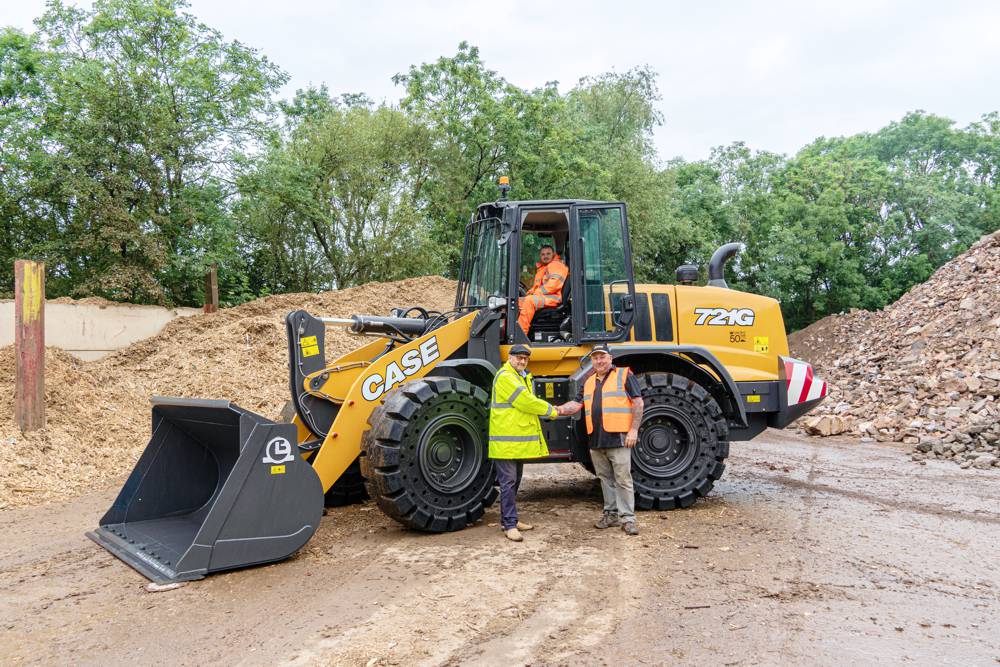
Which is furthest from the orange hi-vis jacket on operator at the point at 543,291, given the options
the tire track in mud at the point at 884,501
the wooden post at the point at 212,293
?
the wooden post at the point at 212,293

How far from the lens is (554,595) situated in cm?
484

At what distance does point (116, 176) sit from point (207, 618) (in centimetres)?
1195

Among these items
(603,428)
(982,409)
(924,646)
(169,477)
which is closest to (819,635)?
(924,646)

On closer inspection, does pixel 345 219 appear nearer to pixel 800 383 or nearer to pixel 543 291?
pixel 543 291

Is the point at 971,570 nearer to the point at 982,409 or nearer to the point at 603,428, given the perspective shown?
the point at 603,428

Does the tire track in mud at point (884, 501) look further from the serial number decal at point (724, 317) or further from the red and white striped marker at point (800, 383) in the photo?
the serial number decal at point (724, 317)

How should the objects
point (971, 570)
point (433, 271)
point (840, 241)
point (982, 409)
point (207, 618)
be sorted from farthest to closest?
1. point (840, 241)
2. point (433, 271)
3. point (982, 409)
4. point (971, 570)
5. point (207, 618)

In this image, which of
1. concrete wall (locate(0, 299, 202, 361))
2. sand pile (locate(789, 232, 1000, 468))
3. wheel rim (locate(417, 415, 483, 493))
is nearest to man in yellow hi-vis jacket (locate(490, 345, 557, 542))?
wheel rim (locate(417, 415, 483, 493))

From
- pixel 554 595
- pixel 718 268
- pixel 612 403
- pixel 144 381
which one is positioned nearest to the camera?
pixel 554 595

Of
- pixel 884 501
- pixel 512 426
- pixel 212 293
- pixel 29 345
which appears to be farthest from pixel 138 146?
pixel 884 501

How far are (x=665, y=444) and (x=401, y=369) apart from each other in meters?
2.48

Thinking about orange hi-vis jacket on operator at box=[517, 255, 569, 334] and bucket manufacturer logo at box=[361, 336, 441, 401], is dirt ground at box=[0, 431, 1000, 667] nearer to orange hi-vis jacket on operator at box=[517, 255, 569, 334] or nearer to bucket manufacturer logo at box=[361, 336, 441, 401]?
bucket manufacturer logo at box=[361, 336, 441, 401]

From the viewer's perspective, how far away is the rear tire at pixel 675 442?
7.07 m

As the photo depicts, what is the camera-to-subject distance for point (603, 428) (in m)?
6.38
